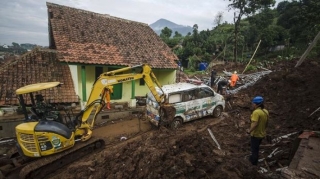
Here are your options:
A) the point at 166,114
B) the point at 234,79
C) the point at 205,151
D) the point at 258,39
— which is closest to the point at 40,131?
the point at 166,114

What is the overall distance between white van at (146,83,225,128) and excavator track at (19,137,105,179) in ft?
9.18

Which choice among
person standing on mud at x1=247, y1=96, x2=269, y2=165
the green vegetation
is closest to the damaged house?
person standing on mud at x1=247, y1=96, x2=269, y2=165

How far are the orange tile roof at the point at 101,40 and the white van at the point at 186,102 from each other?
384cm

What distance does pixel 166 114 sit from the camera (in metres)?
8.34

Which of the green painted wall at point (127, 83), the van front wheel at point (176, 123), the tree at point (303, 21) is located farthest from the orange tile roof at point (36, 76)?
the tree at point (303, 21)

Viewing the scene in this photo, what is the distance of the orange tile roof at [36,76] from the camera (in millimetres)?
9680

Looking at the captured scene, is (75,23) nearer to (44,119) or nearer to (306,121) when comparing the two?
(44,119)

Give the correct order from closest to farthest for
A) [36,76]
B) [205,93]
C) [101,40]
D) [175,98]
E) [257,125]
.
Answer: [257,125] < [175,98] < [205,93] < [36,76] < [101,40]

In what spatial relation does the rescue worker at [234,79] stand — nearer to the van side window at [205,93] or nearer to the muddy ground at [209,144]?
the muddy ground at [209,144]

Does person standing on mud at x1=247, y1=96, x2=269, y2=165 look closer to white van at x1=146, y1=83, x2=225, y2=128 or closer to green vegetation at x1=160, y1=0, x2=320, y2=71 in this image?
white van at x1=146, y1=83, x2=225, y2=128

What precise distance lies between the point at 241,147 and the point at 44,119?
6394 millimetres

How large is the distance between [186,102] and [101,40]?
7.08 m

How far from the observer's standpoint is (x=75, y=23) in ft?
41.8

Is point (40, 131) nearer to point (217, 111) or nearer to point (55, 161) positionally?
point (55, 161)
